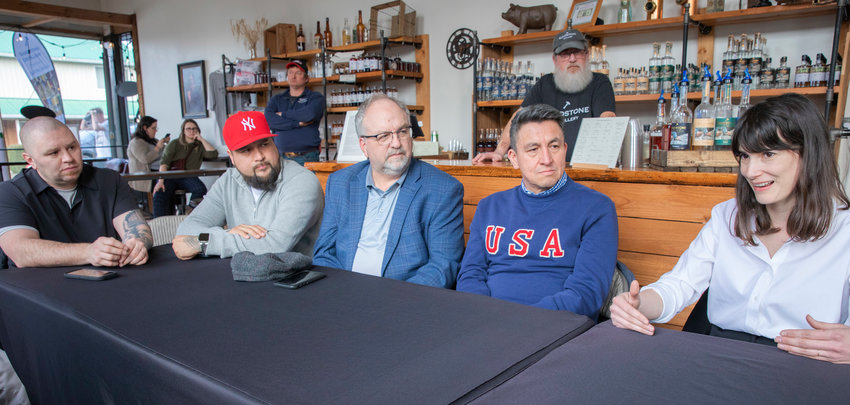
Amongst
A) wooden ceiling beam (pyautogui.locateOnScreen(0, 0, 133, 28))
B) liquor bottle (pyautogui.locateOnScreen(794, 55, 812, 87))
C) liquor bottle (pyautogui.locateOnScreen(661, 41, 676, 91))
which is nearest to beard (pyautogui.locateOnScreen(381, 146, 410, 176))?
liquor bottle (pyautogui.locateOnScreen(661, 41, 676, 91))

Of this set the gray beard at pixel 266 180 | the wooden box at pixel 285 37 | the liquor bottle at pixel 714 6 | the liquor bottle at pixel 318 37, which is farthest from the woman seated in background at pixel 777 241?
the wooden box at pixel 285 37

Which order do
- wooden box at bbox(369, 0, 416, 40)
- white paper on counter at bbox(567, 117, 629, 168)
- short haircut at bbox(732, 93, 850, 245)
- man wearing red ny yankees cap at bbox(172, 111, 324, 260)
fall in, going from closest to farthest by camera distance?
short haircut at bbox(732, 93, 850, 245) → man wearing red ny yankees cap at bbox(172, 111, 324, 260) → white paper on counter at bbox(567, 117, 629, 168) → wooden box at bbox(369, 0, 416, 40)

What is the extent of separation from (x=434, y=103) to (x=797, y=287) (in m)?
4.64

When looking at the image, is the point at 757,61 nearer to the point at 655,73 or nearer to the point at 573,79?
the point at 655,73

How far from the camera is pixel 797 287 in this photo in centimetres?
110

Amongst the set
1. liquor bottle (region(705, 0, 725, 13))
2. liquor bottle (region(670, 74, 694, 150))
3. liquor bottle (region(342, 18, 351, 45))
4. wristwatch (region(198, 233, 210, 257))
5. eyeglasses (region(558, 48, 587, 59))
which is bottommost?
wristwatch (region(198, 233, 210, 257))

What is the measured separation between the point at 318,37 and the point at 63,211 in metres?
4.63

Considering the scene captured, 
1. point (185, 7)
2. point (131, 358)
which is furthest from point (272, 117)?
point (131, 358)

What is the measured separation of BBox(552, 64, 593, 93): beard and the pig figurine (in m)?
1.33

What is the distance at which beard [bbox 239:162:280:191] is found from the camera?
81.6 inches

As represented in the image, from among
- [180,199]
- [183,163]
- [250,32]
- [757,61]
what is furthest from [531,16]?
[183,163]

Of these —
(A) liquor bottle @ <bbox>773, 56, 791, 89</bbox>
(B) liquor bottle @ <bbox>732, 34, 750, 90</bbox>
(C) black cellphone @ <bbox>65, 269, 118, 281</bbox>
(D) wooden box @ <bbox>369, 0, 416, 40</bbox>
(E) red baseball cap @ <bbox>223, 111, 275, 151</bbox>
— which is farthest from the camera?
(D) wooden box @ <bbox>369, 0, 416, 40</bbox>

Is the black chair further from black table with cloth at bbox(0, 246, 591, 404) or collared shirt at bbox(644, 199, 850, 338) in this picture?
black table with cloth at bbox(0, 246, 591, 404)

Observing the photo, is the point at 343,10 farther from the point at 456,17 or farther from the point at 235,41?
the point at 235,41
